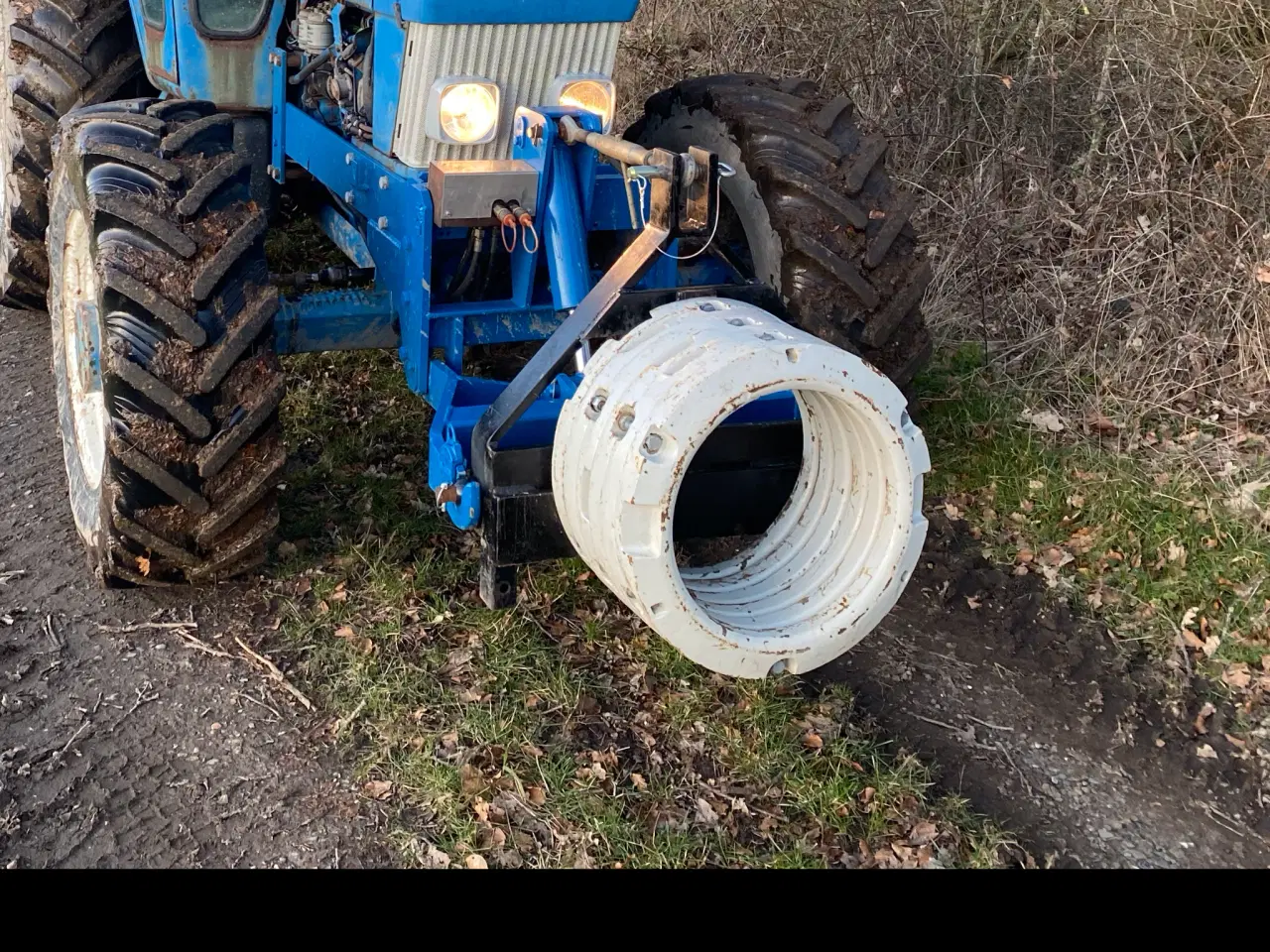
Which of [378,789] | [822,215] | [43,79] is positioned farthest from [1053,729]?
[43,79]

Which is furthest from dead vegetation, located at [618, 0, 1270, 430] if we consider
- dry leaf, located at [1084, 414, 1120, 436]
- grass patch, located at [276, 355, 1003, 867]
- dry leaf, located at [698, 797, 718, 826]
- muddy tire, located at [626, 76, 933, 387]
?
dry leaf, located at [698, 797, 718, 826]

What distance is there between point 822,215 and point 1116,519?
65.5 inches

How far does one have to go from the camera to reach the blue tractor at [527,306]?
291 cm

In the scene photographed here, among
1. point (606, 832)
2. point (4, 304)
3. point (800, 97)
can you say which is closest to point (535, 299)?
point (800, 97)

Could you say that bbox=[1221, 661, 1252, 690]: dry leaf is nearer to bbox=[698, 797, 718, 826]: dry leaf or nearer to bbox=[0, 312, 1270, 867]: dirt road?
bbox=[0, 312, 1270, 867]: dirt road

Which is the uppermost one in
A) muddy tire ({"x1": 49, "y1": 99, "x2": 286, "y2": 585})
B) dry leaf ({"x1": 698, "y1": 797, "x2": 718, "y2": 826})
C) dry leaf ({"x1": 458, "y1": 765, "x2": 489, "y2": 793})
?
muddy tire ({"x1": 49, "y1": 99, "x2": 286, "y2": 585})

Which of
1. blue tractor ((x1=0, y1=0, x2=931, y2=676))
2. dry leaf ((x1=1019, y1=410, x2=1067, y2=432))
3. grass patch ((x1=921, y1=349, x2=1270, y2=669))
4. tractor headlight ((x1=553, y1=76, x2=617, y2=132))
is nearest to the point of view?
blue tractor ((x1=0, y1=0, x2=931, y2=676))

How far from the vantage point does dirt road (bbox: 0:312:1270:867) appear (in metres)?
3.17

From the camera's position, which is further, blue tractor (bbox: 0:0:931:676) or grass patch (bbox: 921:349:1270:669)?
grass patch (bbox: 921:349:1270:669)

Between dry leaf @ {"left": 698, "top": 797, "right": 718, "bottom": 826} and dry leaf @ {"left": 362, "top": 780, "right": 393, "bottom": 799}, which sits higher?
dry leaf @ {"left": 698, "top": 797, "right": 718, "bottom": 826}

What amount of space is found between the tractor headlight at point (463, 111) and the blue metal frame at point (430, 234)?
0.12 meters

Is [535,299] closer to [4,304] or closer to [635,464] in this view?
[635,464]

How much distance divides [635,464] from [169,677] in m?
1.73

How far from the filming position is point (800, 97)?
161 inches
